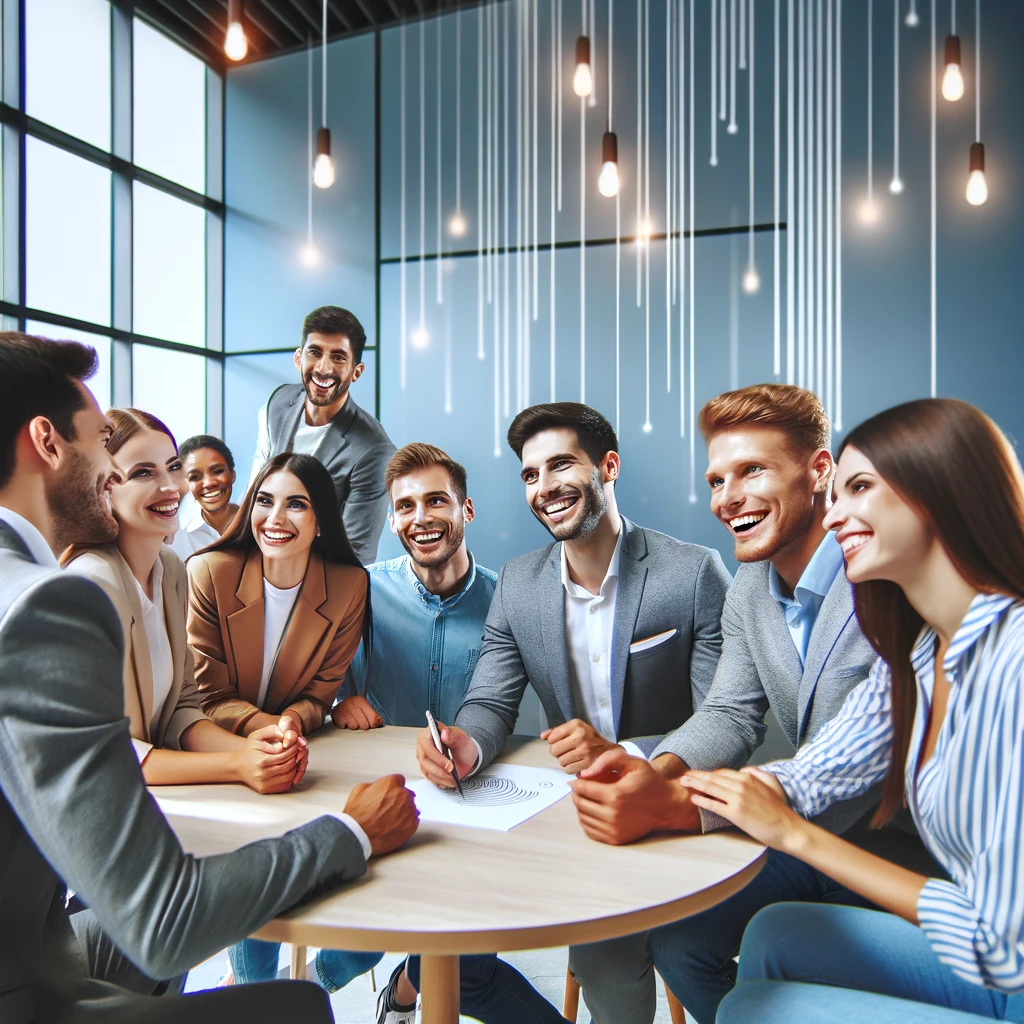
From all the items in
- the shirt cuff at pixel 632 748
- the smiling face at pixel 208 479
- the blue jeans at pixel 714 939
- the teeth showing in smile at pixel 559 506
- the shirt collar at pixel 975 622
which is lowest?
the blue jeans at pixel 714 939

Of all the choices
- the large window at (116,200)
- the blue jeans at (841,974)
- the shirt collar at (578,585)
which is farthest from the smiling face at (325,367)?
the blue jeans at (841,974)

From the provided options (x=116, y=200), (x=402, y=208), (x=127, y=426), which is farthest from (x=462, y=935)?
(x=116, y=200)

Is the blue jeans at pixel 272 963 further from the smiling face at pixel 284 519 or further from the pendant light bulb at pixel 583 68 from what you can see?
the pendant light bulb at pixel 583 68

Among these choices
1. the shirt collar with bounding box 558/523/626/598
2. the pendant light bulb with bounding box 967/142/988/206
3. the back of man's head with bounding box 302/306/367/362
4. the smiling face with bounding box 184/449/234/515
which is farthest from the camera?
the back of man's head with bounding box 302/306/367/362

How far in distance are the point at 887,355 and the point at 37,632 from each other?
4663mm

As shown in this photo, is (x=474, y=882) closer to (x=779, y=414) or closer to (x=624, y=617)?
(x=624, y=617)

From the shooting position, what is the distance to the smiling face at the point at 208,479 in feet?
13.3

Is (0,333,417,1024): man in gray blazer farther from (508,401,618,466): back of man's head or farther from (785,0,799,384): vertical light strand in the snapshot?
(785,0,799,384): vertical light strand

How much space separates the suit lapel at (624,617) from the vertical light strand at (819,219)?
9.59ft

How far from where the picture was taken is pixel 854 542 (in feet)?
4.52

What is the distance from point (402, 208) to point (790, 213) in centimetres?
246

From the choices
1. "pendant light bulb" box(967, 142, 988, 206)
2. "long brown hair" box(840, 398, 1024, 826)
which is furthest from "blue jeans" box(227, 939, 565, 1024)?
"pendant light bulb" box(967, 142, 988, 206)

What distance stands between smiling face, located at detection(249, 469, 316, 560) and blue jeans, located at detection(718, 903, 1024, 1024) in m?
1.51

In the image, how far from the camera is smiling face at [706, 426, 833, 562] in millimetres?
2000
